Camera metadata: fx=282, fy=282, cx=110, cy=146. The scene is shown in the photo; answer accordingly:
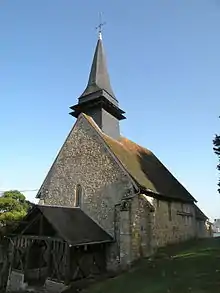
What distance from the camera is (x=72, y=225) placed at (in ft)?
50.3

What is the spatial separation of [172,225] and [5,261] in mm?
11740

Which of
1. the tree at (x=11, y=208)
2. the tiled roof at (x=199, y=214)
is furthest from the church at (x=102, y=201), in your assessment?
the tree at (x=11, y=208)

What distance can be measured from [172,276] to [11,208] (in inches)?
767

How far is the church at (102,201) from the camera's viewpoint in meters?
15.2

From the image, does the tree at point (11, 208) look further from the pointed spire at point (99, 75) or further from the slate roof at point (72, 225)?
the pointed spire at point (99, 75)

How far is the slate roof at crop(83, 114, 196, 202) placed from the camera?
17.9 meters

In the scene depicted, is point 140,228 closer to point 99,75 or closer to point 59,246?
point 59,246

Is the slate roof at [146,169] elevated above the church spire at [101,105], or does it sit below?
below

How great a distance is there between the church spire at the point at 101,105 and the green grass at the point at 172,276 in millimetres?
9715

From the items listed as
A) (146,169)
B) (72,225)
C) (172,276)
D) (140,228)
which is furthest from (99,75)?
(172,276)

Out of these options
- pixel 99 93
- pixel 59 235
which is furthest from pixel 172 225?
pixel 99 93

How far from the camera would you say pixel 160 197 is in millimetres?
18844

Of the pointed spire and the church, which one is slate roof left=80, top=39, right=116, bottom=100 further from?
the church

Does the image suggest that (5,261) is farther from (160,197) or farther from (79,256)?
(160,197)
